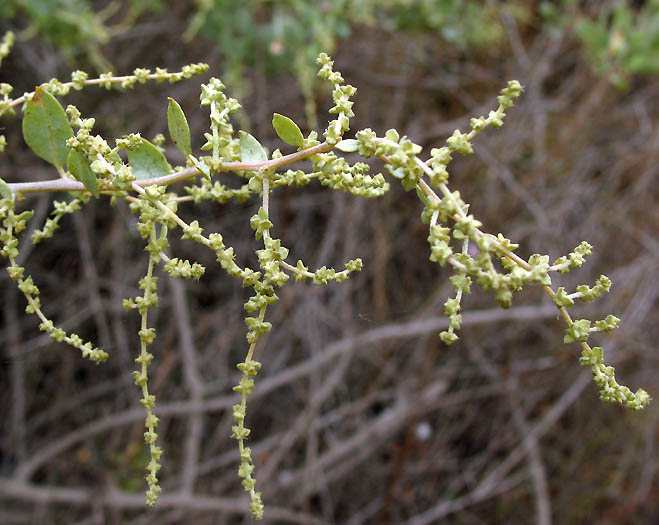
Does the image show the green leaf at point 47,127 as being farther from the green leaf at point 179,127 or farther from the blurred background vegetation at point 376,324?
the blurred background vegetation at point 376,324

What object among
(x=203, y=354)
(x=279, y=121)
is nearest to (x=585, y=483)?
(x=203, y=354)

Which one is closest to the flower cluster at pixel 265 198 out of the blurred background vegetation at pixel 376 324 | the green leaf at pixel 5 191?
the green leaf at pixel 5 191

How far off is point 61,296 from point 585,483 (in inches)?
101

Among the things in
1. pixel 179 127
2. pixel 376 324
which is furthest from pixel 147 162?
pixel 376 324

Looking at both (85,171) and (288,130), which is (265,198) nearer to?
(288,130)

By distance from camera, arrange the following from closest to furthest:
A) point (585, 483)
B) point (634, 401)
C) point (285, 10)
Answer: point (634, 401), point (285, 10), point (585, 483)

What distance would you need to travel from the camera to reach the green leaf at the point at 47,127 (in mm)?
731

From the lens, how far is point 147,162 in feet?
2.38

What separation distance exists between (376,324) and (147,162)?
2.08 meters

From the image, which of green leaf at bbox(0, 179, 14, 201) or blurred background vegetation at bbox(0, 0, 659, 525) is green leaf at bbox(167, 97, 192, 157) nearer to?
green leaf at bbox(0, 179, 14, 201)

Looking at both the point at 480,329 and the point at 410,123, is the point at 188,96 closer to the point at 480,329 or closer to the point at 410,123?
the point at 410,123

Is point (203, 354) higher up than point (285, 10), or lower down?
lower down

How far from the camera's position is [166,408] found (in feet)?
8.09

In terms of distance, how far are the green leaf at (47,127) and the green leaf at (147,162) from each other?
8 centimetres
